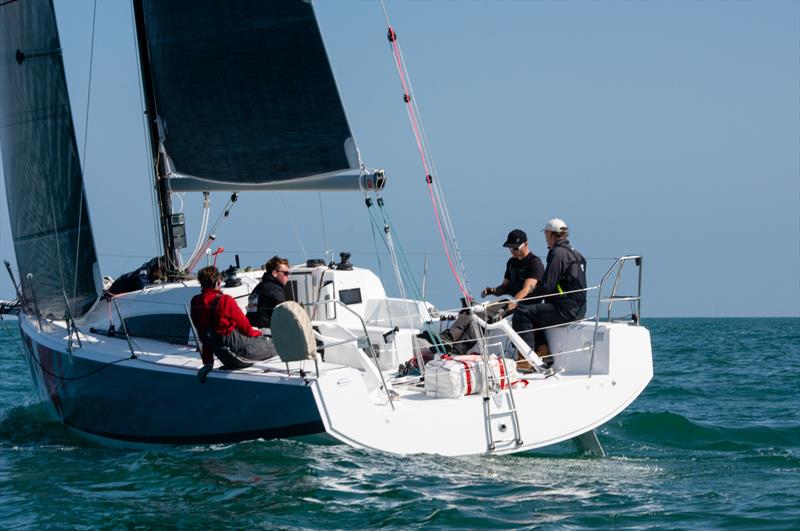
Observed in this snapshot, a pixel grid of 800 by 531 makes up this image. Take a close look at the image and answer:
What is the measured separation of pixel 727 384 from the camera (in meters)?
15.7

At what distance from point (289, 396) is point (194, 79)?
369 cm

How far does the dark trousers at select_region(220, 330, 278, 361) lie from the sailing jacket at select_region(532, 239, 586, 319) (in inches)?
94.6

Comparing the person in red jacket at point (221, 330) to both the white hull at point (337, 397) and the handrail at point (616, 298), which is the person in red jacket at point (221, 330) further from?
the handrail at point (616, 298)

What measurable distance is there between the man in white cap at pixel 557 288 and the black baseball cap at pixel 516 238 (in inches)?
8.7

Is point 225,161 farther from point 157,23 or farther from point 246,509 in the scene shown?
point 246,509

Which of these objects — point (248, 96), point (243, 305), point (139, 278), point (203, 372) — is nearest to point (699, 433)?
point (243, 305)

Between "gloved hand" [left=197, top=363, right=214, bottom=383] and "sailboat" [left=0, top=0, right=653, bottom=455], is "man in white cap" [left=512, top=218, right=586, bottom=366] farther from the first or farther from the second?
"gloved hand" [left=197, top=363, right=214, bottom=383]

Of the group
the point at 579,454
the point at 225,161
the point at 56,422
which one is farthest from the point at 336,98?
the point at 56,422

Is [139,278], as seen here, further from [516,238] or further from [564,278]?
[564,278]

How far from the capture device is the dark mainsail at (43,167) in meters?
10.3

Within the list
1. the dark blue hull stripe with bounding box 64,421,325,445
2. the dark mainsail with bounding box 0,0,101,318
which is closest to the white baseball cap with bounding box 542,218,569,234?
the dark blue hull stripe with bounding box 64,421,325,445

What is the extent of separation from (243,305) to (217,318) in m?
1.41

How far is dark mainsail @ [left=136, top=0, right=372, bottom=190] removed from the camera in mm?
9094

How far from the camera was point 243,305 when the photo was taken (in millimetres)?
9156
